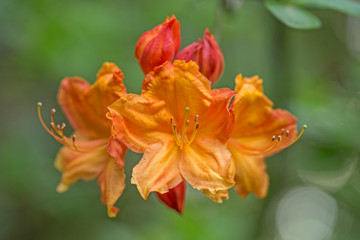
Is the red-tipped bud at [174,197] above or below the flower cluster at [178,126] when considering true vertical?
below

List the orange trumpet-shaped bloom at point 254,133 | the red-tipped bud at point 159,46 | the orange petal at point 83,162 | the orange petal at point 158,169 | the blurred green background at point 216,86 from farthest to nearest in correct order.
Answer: the blurred green background at point 216,86, the orange petal at point 83,162, the orange trumpet-shaped bloom at point 254,133, the red-tipped bud at point 159,46, the orange petal at point 158,169

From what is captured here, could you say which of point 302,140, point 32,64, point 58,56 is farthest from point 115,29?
point 302,140

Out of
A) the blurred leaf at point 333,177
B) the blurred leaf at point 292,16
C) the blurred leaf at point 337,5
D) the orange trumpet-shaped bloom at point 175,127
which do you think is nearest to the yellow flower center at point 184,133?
the orange trumpet-shaped bloom at point 175,127

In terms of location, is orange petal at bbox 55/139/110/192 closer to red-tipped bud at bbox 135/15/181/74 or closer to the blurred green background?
red-tipped bud at bbox 135/15/181/74

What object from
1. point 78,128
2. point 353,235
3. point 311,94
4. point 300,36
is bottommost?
point 353,235

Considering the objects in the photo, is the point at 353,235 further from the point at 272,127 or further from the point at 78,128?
the point at 78,128

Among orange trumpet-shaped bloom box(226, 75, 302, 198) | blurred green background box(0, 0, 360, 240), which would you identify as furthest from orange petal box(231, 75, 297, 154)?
blurred green background box(0, 0, 360, 240)

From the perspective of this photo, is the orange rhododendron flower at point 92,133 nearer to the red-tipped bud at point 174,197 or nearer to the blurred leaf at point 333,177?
the red-tipped bud at point 174,197
